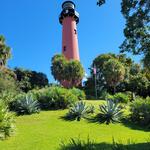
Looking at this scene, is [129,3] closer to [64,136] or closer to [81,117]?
[64,136]

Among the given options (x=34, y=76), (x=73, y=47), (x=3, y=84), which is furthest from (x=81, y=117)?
Answer: (x=34, y=76)

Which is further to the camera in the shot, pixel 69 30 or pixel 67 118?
pixel 69 30

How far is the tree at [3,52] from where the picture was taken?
4188 centimetres

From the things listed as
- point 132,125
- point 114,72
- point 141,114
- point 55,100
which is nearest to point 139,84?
point 114,72

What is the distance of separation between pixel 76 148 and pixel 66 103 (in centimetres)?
1473

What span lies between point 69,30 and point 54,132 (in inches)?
1753

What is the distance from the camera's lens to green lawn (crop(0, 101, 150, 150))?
49.4 ft

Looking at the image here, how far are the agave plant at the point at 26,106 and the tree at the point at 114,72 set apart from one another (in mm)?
29838

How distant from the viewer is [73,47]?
195 ft

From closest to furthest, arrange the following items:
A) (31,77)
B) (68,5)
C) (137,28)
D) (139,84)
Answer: (137,28) → (139,84) → (31,77) → (68,5)

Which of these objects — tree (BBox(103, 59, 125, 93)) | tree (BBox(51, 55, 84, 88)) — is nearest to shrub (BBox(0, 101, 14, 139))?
tree (BBox(103, 59, 125, 93))

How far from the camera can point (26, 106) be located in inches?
914

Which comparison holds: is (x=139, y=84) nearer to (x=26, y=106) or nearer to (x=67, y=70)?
(x=67, y=70)

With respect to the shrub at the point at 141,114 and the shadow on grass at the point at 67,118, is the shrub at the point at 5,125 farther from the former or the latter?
the shrub at the point at 141,114
